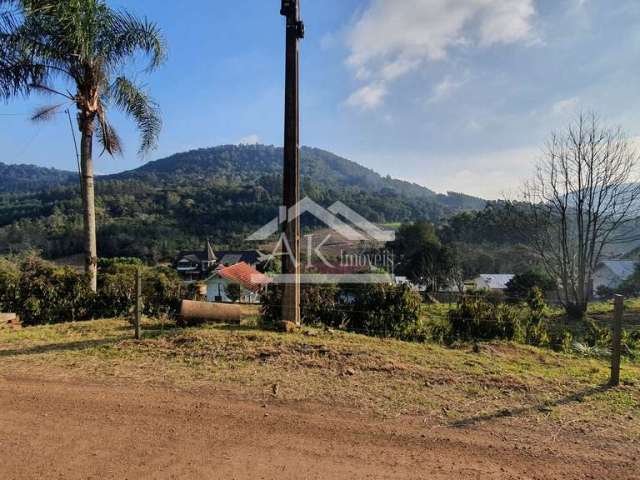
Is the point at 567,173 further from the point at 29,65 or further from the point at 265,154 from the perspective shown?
the point at 265,154

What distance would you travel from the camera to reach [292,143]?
6.09 metres

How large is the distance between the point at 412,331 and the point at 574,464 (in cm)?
431

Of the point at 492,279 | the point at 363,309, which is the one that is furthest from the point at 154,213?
the point at 363,309

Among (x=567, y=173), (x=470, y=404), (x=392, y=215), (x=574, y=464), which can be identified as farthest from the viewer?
(x=392, y=215)

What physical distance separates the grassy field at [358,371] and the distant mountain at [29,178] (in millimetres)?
78622

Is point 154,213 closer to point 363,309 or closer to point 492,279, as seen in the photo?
point 492,279

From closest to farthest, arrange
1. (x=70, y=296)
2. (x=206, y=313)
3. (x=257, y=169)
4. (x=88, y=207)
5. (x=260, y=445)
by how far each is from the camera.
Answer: (x=260, y=445) < (x=206, y=313) < (x=70, y=296) < (x=88, y=207) < (x=257, y=169)

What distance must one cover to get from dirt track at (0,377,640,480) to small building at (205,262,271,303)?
4261 mm

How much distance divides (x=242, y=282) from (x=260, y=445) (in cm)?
1020

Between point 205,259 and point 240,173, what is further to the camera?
point 240,173

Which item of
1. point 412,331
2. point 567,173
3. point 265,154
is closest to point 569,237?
point 567,173

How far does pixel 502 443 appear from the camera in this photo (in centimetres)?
282

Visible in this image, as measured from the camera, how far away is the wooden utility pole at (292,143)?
19.8ft

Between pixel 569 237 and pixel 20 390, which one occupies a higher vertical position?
pixel 569 237
